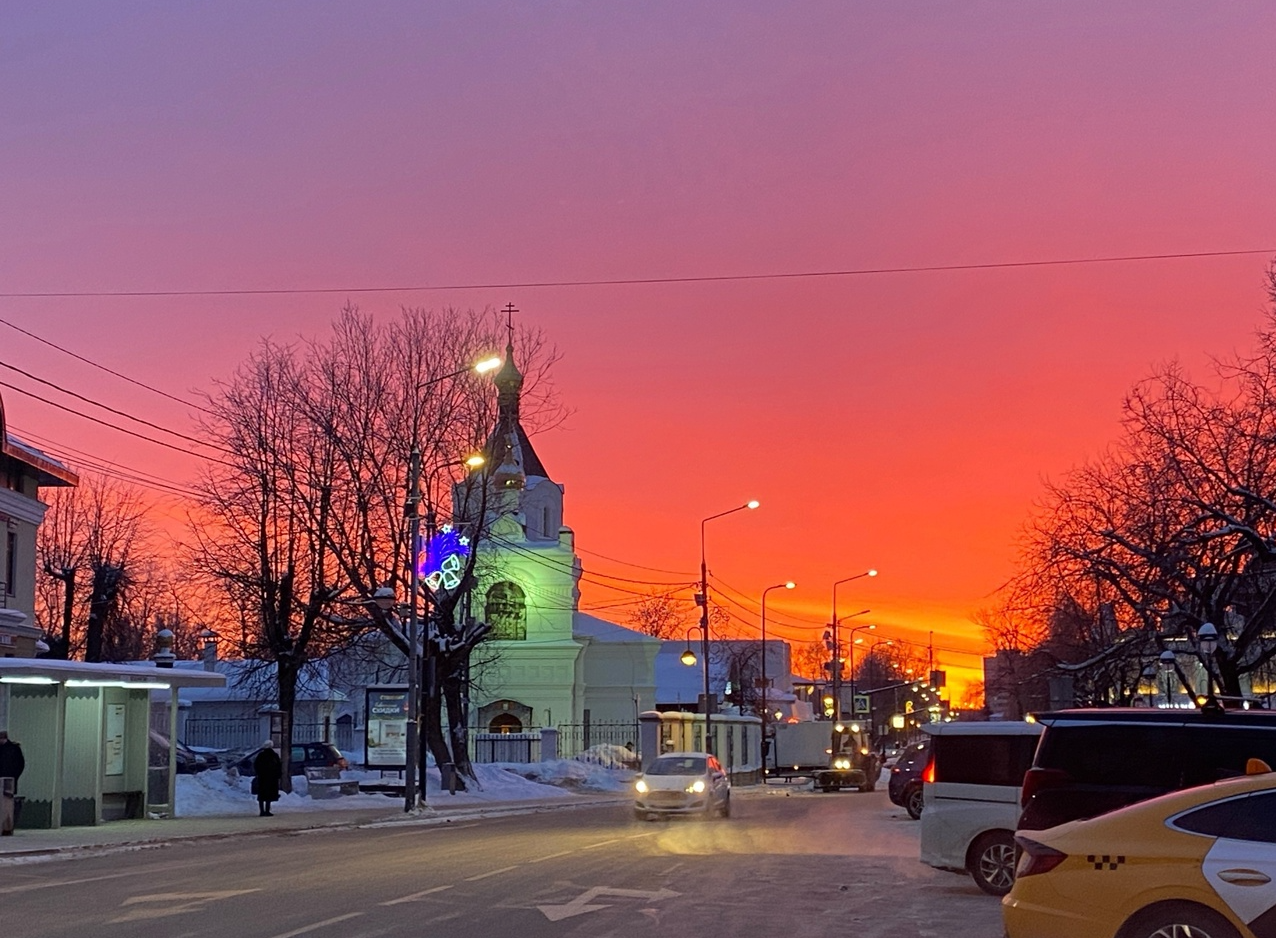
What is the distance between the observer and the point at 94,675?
2753 cm

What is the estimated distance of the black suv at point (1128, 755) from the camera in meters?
11.1

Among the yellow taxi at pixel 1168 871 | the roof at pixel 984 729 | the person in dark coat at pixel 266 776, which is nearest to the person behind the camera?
the yellow taxi at pixel 1168 871

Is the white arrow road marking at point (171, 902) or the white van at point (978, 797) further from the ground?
the white van at point (978, 797)

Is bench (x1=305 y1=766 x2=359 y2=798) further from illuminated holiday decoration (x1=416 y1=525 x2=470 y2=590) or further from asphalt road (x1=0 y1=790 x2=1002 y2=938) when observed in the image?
asphalt road (x1=0 y1=790 x2=1002 y2=938)

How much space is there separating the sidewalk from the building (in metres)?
9.25

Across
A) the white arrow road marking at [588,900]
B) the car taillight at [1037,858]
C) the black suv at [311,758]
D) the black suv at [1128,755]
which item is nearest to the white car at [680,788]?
the white arrow road marking at [588,900]

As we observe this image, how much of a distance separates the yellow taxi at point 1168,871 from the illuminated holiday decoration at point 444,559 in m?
32.9

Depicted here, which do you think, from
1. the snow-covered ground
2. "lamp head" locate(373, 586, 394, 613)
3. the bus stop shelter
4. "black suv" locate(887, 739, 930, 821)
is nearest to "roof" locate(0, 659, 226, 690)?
the bus stop shelter

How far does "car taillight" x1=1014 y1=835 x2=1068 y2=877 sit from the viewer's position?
877 centimetres

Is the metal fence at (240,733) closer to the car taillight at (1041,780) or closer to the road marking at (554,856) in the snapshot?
the road marking at (554,856)

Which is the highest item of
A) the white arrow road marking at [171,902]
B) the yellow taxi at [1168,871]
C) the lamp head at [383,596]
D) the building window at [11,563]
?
the building window at [11,563]

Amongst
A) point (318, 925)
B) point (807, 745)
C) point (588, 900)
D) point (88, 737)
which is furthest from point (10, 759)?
point (807, 745)

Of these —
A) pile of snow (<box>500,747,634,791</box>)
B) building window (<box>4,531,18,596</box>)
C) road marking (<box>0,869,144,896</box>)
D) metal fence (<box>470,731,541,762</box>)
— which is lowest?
pile of snow (<box>500,747,634,791</box>)

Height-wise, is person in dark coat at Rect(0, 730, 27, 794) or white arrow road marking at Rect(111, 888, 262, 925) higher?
person in dark coat at Rect(0, 730, 27, 794)
